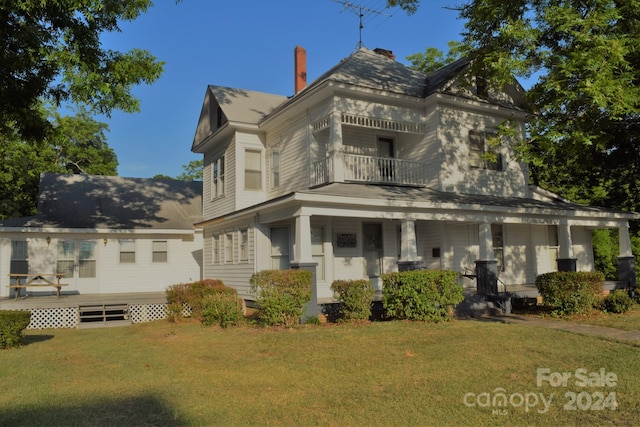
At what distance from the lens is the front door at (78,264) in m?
20.3

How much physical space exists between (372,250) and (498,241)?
16.6 ft

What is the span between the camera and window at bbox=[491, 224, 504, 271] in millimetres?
18000

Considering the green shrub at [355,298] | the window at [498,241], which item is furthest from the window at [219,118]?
the window at [498,241]

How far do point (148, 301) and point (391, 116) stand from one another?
405 inches

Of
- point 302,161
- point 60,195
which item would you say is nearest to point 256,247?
point 302,161

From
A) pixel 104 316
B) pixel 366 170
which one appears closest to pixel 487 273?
pixel 366 170

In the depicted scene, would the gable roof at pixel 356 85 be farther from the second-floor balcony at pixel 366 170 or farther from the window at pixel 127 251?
the window at pixel 127 251

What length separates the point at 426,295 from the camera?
11.8 metres

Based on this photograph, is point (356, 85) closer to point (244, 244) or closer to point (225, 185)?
point (244, 244)

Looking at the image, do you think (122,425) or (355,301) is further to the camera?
(355,301)

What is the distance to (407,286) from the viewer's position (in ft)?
39.1

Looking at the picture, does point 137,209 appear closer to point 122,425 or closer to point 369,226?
point 369,226

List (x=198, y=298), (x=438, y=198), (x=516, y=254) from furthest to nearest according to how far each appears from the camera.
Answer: (x=516, y=254) → (x=438, y=198) → (x=198, y=298)

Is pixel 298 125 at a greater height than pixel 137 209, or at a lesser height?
greater
